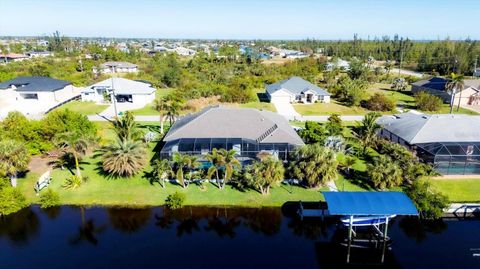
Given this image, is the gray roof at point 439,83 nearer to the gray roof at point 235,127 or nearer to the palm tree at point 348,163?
the palm tree at point 348,163

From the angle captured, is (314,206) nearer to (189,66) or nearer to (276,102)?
(276,102)

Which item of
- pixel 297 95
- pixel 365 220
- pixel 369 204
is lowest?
pixel 365 220

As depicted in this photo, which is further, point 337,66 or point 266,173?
point 337,66

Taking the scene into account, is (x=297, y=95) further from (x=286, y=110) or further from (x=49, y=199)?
(x=49, y=199)

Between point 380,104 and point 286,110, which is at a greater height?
point 380,104

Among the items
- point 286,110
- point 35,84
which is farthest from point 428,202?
point 35,84

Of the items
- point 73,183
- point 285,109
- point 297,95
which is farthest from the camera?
point 297,95

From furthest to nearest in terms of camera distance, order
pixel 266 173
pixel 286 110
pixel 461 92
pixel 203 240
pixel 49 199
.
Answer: pixel 461 92 → pixel 286 110 → pixel 266 173 → pixel 49 199 → pixel 203 240

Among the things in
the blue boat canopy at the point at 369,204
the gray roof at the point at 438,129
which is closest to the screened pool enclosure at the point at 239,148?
the blue boat canopy at the point at 369,204
